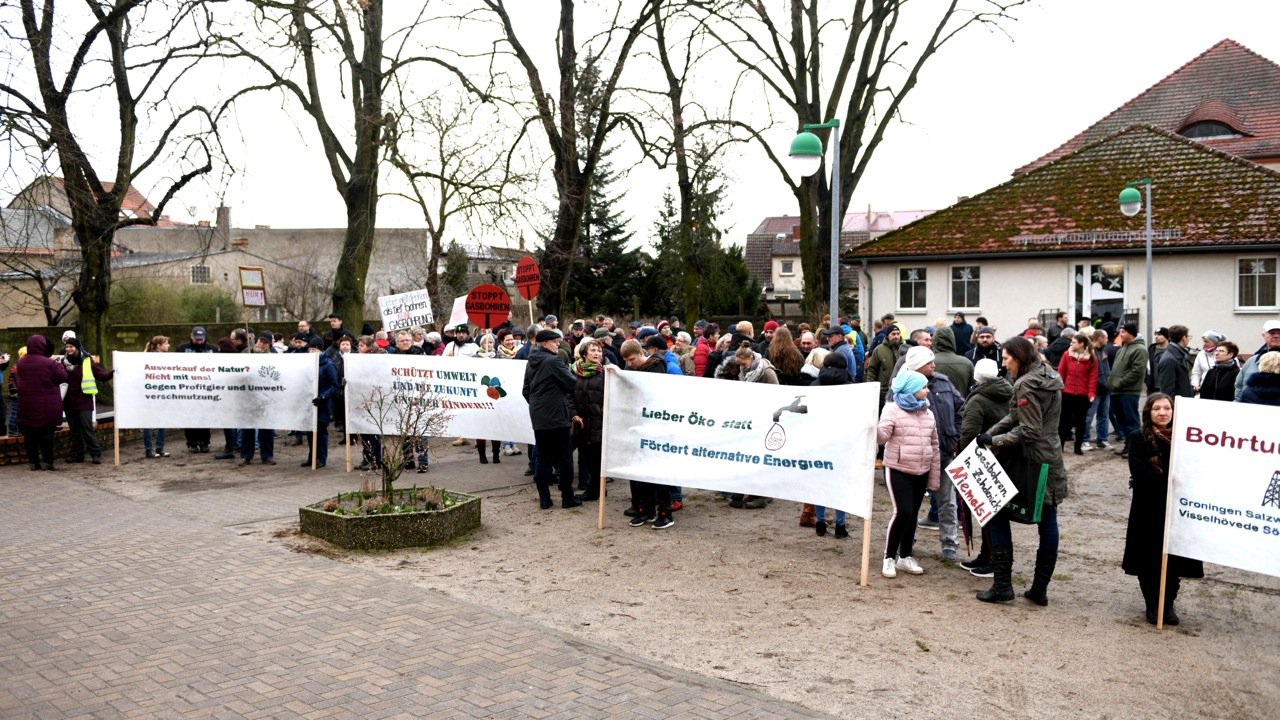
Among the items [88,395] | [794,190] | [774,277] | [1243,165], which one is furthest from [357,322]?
[774,277]

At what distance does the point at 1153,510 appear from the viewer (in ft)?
22.8

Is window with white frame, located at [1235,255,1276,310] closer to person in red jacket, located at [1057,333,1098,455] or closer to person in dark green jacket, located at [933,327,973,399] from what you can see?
person in red jacket, located at [1057,333,1098,455]

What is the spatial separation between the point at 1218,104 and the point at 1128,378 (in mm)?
32258

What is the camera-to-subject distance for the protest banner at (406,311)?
20.3 meters

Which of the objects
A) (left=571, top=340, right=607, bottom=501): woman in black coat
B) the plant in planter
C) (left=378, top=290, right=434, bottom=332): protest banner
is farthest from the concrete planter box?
(left=378, top=290, right=434, bottom=332): protest banner

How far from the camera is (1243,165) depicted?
2717cm

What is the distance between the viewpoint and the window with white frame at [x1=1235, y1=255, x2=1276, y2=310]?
83.7 ft

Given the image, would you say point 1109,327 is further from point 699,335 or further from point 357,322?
point 357,322

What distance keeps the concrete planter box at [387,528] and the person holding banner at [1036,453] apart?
4.82 meters

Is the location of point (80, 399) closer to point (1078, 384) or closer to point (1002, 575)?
point (1002, 575)

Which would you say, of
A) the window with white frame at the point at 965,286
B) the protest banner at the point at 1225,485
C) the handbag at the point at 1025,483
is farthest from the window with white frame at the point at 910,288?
the protest banner at the point at 1225,485

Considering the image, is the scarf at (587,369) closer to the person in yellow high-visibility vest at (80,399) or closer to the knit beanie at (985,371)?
the knit beanie at (985,371)

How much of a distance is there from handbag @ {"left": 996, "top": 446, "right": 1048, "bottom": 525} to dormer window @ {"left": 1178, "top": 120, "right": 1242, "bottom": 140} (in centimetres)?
3889

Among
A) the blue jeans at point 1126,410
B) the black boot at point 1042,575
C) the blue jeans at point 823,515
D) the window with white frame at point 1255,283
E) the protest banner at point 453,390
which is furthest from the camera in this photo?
the window with white frame at point 1255,283
